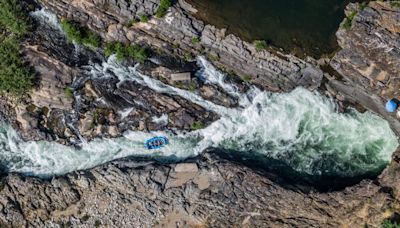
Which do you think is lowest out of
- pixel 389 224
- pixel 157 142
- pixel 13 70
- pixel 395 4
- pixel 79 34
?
pixel 157 142

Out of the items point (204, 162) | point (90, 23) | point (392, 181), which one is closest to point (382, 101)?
point (392, 181)

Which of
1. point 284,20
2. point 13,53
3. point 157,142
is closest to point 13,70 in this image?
point 13,53

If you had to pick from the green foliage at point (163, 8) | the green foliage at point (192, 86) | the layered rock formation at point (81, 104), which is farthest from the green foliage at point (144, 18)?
the green foliage at point (192, 86)

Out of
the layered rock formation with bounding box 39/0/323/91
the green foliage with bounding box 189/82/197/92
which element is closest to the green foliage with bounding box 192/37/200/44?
the layered rock formation with bounding box 39/0/323/91

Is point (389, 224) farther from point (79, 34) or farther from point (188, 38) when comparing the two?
point (79, 34)

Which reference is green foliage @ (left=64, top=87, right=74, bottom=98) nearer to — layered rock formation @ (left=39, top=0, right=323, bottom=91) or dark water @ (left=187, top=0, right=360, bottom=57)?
layered rock formation @ (left=39, top=0, right=323, bottom=91)

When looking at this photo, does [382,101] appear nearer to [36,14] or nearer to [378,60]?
[378,60]

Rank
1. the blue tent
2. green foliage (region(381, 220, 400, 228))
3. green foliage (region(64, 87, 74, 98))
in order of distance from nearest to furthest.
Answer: green foliage (region(381, 220, 400, 228))
the blue tent
green foliage (region(64, 87, 74, 98))
